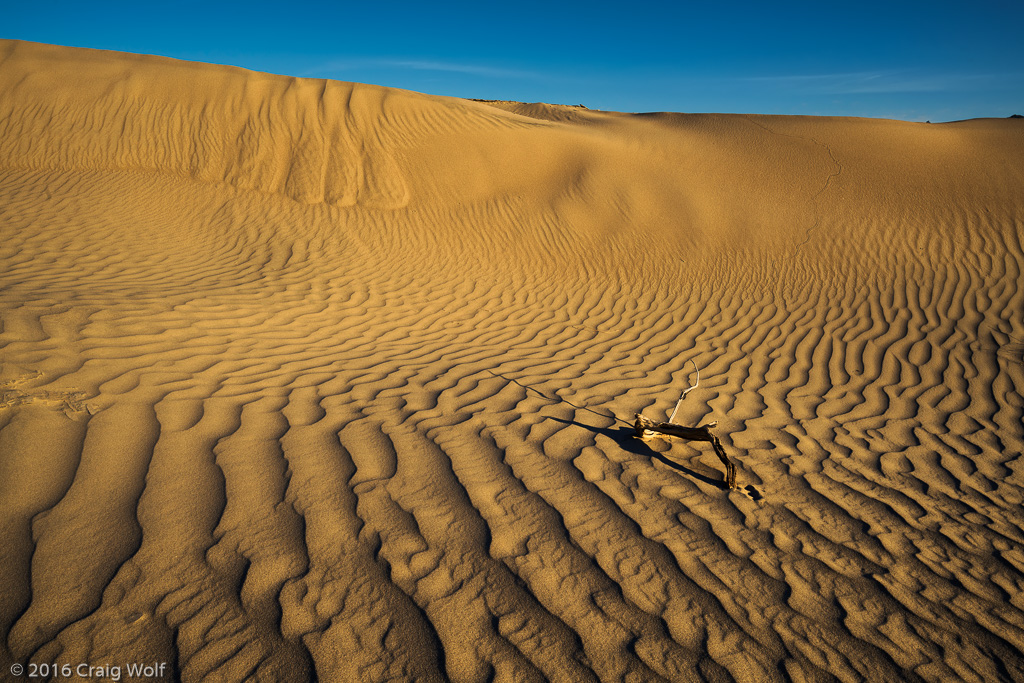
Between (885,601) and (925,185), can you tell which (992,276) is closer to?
(925,185)

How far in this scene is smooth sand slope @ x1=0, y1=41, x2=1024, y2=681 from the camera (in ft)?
5.71

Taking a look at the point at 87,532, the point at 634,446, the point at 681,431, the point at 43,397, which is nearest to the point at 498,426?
the point at 634,446

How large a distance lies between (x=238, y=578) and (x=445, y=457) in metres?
1.14

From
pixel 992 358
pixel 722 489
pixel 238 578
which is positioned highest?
pixel 238 578

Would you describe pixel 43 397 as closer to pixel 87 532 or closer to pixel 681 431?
pixel 87 532

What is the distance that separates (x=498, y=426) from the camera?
3.25 meters

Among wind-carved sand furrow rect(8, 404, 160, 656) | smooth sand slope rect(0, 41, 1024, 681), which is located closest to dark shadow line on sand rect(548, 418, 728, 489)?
smooth sand slope rect(0, 41, 1024, 681)

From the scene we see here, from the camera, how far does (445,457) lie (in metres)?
2.78

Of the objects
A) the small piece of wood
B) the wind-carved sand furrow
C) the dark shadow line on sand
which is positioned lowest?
the dark shadow line on sand

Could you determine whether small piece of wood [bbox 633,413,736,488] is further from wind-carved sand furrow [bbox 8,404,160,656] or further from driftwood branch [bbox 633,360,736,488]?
wind-carved sand furrow [bbox 8,404,160,656]

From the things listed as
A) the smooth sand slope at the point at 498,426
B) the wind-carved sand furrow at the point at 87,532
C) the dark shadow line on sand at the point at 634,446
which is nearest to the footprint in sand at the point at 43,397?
the smooth sand slope at the point at 498,426

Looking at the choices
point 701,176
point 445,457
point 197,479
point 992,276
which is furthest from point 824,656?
point 701,176

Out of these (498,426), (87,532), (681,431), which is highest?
(87,532)

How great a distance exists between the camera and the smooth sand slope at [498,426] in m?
1.74
